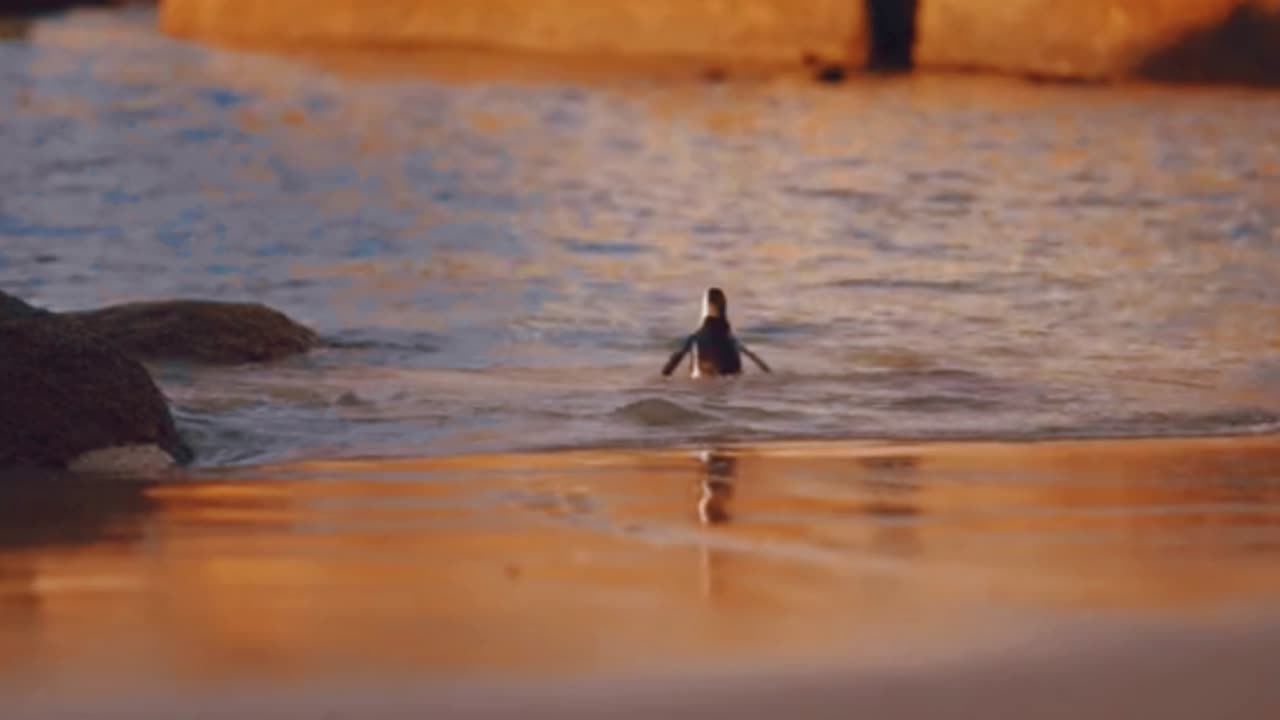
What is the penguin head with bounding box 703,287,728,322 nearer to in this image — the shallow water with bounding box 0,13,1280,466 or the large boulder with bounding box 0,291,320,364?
the shallow water with bounding box 0,13,1280,466

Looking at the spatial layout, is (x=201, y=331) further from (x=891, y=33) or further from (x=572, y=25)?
(x=572, y=25)

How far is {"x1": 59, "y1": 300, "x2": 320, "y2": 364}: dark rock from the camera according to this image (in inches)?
568

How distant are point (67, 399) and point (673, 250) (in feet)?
38.3

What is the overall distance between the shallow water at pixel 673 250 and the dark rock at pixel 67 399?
0.60 metres

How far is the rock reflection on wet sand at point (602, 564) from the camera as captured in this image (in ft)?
22.0

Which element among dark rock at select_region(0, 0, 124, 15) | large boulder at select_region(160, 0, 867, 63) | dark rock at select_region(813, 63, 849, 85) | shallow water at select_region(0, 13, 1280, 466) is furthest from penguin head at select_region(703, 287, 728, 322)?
dark rock at select_region(0, 0, 124, 15)

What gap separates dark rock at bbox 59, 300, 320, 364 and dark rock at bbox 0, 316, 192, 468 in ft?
11.2

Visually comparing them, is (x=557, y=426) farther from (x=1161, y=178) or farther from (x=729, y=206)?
(x=1161, y=178)

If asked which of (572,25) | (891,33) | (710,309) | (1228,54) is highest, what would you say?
(572,25)

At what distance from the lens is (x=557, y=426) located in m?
12.2

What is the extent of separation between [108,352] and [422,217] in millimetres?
14593

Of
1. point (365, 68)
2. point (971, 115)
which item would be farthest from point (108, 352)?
point (365, 68)

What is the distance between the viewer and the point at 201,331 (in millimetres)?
14672

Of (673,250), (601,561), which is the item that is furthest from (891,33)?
(601,561)
